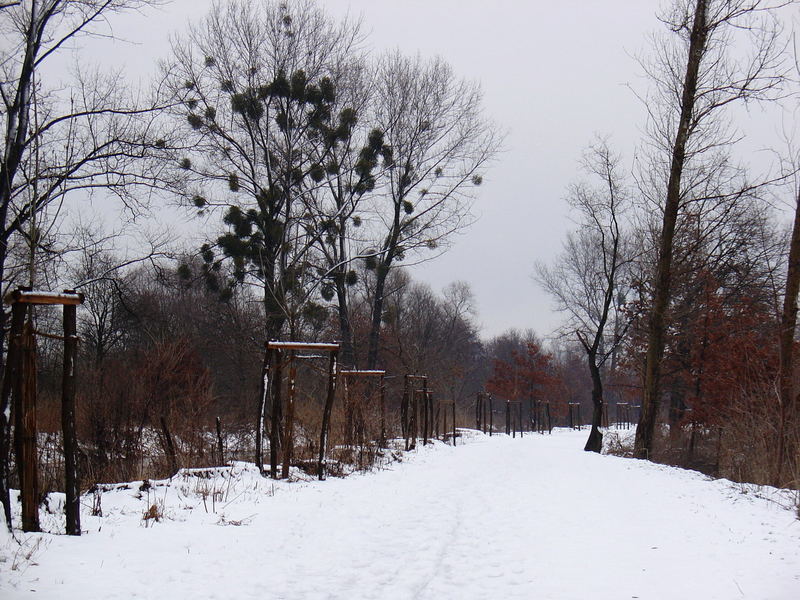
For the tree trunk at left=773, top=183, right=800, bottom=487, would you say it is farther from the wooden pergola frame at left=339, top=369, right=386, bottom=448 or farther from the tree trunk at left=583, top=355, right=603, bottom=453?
the tree trunk at left=583, top=355, right=603, bottom=453

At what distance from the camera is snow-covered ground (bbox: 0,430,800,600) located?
17.4 ft

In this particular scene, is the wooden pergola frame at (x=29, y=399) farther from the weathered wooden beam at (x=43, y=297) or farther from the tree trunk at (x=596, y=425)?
the tree trunk at (x=596, y=425)

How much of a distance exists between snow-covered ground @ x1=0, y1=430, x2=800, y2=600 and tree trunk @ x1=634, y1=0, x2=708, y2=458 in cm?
647

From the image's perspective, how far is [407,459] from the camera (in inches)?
663

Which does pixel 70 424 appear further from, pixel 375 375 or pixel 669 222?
pixel 669 222

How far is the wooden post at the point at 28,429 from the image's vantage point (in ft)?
19.8

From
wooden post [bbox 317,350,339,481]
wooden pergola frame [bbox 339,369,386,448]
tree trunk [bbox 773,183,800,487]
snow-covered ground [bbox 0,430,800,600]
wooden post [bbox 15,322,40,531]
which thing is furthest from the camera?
wooden pergola frame [bbox 339,369,386,448]

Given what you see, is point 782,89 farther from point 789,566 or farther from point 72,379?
point 72,379

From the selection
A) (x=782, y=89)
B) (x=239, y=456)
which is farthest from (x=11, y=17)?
(x=782, y=89)

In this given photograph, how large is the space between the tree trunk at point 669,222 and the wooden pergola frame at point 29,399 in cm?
1408

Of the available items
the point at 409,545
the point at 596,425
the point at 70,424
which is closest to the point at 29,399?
the point at 70,424

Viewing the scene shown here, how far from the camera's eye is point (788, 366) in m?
12.7

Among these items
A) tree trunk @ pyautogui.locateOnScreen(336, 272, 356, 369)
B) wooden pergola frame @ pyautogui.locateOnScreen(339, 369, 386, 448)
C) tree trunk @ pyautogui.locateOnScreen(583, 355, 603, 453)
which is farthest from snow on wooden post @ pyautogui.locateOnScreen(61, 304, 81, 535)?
tree trunk @ pyautogui.locateOnScreen(583, 355, 603, 453)

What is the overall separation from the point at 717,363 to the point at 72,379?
21503mm
